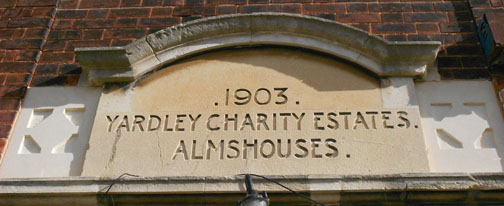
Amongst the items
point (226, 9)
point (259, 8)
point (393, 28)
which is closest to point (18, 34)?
point (226, 9)

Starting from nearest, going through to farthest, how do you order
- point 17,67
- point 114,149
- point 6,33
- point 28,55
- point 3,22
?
point 114,149 → point 17,67 → point 28,55 → point 6,33 → point 3,22

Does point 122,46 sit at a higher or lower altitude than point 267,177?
higher

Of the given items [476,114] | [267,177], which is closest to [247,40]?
[267,177]

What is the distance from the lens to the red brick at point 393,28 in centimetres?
540

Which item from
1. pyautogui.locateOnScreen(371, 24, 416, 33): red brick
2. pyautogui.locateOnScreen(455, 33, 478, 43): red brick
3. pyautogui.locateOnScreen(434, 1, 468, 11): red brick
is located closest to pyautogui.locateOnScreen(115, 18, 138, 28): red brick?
pyautogui.locateOnScreen(371, 24, 416, 33): red brick

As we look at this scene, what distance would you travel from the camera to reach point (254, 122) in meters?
4.73

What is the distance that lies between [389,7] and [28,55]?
9.71ft

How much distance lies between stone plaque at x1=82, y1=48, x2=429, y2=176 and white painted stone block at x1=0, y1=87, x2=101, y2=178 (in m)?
0.14

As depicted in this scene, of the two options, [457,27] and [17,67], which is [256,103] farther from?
[17,67]

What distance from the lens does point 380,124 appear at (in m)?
4.64

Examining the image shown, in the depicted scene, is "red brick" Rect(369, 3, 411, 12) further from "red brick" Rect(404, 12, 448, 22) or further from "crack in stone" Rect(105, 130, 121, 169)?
"crack in stone" Rect(105, 130, 121, 169)

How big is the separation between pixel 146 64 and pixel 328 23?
4.60 ft

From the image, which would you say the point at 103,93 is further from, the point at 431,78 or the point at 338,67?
the point at 431,78

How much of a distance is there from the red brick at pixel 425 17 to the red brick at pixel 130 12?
217 cm
